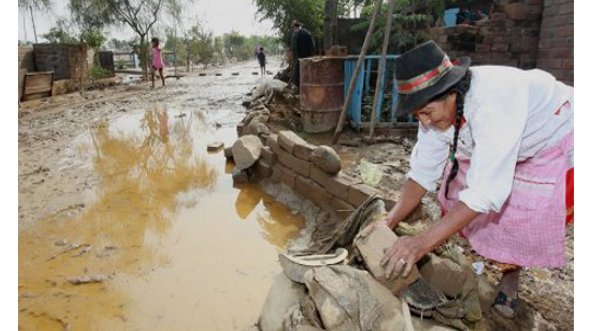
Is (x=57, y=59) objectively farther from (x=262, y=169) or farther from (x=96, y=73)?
(x=262, y=169)

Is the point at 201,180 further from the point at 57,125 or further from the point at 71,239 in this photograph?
the point at 57,125

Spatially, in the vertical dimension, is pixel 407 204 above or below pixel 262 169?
above

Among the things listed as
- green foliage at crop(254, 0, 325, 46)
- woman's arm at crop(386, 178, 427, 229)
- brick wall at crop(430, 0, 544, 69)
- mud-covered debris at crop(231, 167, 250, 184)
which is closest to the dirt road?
mud-covered debris at crop(231, 167, 250, 184)

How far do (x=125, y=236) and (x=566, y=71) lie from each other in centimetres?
489

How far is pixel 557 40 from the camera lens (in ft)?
13.8

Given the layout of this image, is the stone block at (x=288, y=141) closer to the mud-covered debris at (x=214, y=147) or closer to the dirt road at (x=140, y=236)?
the dirt road at (x=140, y=236)

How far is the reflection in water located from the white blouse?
8.00 feet

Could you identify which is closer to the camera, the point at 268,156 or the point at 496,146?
the point at 496,146

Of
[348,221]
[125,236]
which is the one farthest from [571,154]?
[125,236]

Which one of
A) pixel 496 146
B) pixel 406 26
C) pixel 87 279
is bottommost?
pixel 87 279

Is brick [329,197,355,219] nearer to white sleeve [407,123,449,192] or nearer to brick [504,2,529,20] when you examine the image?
white sleeve [407,123,449,192]

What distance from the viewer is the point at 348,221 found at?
2.65 m

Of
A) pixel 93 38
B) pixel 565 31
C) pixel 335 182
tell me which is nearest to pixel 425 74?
pixel 335 182

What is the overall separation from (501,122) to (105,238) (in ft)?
11.5
